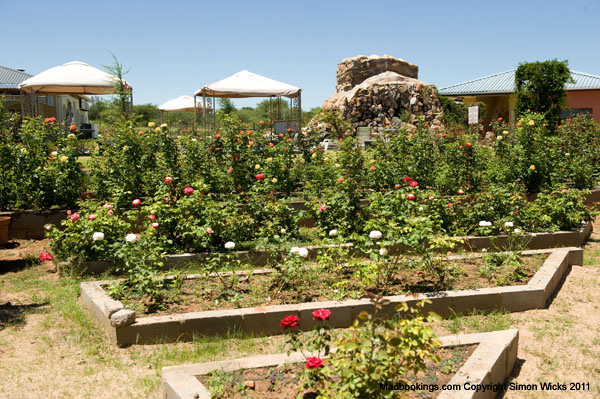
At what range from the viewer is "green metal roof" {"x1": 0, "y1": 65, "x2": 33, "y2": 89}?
73.0ft

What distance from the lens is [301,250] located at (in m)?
4.06

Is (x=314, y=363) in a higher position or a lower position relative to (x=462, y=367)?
higher

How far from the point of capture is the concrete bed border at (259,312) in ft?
11.9

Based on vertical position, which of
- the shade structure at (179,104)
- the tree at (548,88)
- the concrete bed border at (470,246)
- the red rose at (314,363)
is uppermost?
the shade structure at (179,104)

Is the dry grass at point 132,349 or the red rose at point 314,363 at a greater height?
the red rose at point 314,363

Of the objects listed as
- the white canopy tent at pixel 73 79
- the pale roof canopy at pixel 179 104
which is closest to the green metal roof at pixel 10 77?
the pale roof canopy at pixel 179 104

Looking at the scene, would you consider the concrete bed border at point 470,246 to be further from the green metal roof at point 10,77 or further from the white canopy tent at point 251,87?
the green metal roof at point 10,77

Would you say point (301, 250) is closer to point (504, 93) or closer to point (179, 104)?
point (179, 104)

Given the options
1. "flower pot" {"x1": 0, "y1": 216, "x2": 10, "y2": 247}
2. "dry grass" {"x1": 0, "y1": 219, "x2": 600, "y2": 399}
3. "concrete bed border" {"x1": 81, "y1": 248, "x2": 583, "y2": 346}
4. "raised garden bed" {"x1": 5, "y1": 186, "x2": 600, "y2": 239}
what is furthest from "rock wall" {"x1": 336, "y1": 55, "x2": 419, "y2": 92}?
"concrete bed border" {"x1": 81, "y1": 248, "x2": 583, "y2": 346}

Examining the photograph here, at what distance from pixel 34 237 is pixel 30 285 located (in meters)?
1.98

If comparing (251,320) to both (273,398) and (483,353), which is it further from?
(483,353)

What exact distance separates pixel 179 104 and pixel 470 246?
62.5 feet

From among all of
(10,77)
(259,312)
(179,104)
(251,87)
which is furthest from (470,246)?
(10,77)

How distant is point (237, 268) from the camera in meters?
5.08
